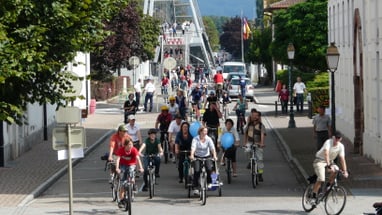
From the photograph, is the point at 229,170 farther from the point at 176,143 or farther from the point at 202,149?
the point at 202,149

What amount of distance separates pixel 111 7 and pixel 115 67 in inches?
1903

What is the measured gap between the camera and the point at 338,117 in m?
41.2

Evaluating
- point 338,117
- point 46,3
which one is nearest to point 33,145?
point 338,117

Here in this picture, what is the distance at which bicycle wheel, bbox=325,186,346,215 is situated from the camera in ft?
65.6

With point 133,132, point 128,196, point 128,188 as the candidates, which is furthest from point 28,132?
point 128,196

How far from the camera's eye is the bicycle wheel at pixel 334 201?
65.6 ft

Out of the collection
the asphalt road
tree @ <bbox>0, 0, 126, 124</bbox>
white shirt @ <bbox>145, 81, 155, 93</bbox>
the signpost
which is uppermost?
tree @ <bbox>0, 0, 126, 124</bbox>

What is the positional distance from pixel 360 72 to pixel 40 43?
52.5 ft

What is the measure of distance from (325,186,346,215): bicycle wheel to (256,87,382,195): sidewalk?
3527mm

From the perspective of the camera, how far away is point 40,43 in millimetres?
19781

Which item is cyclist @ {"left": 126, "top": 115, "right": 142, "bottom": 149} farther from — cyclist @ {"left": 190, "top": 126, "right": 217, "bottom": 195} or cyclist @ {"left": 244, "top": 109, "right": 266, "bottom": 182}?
cyclist @ {"left": 190, "top": 126, "right": 217, "bottom": 195}

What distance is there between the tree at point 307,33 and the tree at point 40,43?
35861 mm

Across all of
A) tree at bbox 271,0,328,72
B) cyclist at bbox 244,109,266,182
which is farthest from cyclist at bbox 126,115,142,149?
tree at bbox 271,0,328,72

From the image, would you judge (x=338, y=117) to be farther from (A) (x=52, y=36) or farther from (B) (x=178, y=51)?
(B) (x=178, y=51)
